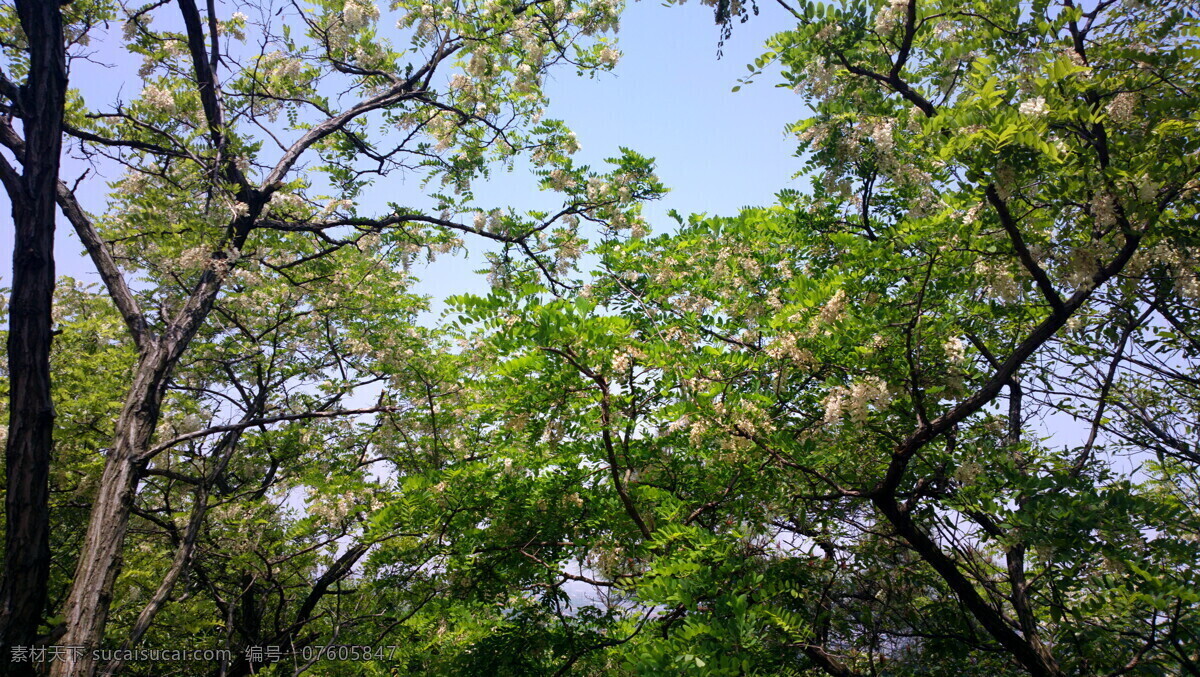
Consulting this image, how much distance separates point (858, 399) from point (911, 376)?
0.37m

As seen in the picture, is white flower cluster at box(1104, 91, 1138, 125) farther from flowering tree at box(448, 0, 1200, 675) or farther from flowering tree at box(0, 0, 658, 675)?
flowering tree at box(0, 0, 658, 675)

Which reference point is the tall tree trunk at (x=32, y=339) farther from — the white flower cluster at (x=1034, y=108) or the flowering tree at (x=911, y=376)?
the white flower cluster at (x=1034, y=108)

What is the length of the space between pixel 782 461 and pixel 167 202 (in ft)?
19.7

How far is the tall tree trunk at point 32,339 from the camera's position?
12.6 feet

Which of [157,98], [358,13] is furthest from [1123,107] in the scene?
[157,98]

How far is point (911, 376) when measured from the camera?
357cm

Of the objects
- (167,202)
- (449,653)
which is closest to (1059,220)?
(449,653)

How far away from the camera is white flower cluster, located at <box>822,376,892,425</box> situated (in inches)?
137

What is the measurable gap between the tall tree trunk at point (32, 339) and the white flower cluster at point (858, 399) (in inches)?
189

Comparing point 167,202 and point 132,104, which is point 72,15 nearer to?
point 132,104

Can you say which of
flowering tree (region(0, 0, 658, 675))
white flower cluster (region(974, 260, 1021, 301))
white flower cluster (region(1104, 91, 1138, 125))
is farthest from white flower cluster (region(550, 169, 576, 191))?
white flower cluster (region(1104, 91, 1138, 125))

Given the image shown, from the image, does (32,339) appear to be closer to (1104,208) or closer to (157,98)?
(157,98)

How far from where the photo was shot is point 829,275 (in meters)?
3.98

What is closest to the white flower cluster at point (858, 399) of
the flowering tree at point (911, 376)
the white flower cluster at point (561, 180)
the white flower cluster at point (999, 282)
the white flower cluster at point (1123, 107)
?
the flowering tree at point (911, 376)
